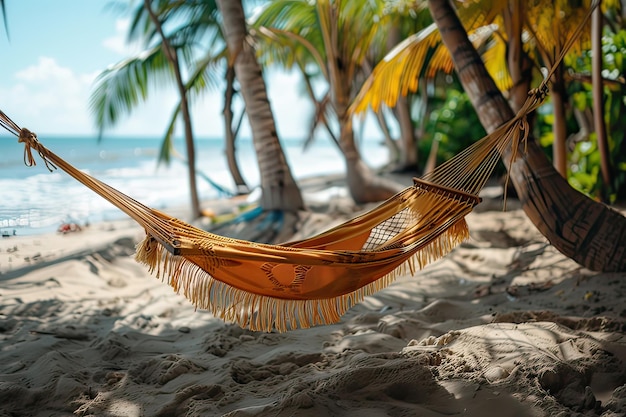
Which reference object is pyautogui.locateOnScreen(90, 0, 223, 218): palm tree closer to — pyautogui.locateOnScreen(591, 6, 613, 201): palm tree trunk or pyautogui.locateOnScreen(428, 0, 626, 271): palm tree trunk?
pyautogui.locateOnScreen(428, 0, 626, 271): palm tree trunk

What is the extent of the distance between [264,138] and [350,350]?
9.05ft

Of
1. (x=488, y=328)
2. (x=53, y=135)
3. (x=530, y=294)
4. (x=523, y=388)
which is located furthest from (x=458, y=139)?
(x=53, y=135)

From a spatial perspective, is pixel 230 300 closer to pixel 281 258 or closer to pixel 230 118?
pixel 281 258

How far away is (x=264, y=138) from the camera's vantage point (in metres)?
4.50

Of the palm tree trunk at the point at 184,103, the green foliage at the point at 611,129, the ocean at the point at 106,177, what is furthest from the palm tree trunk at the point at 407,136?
the green foliage at the point at 611,129

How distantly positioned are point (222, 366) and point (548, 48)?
114 inches

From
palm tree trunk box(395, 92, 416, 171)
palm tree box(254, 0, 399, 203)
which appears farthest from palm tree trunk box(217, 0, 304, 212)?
palm tree trunk box(395, 92, 416, 171)

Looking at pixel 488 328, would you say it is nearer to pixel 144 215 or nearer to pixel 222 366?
pixel 222 366

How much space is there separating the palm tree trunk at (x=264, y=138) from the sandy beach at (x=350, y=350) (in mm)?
1451

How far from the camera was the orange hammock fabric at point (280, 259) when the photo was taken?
5.80 ft

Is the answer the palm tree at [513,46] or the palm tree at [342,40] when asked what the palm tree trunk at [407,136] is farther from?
the palm tree at [513,46]

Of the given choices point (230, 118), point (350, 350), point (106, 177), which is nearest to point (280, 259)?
point (350, 350)

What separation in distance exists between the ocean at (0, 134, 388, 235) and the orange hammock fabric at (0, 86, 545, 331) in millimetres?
991

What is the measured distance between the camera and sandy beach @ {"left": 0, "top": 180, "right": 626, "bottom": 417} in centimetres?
156
